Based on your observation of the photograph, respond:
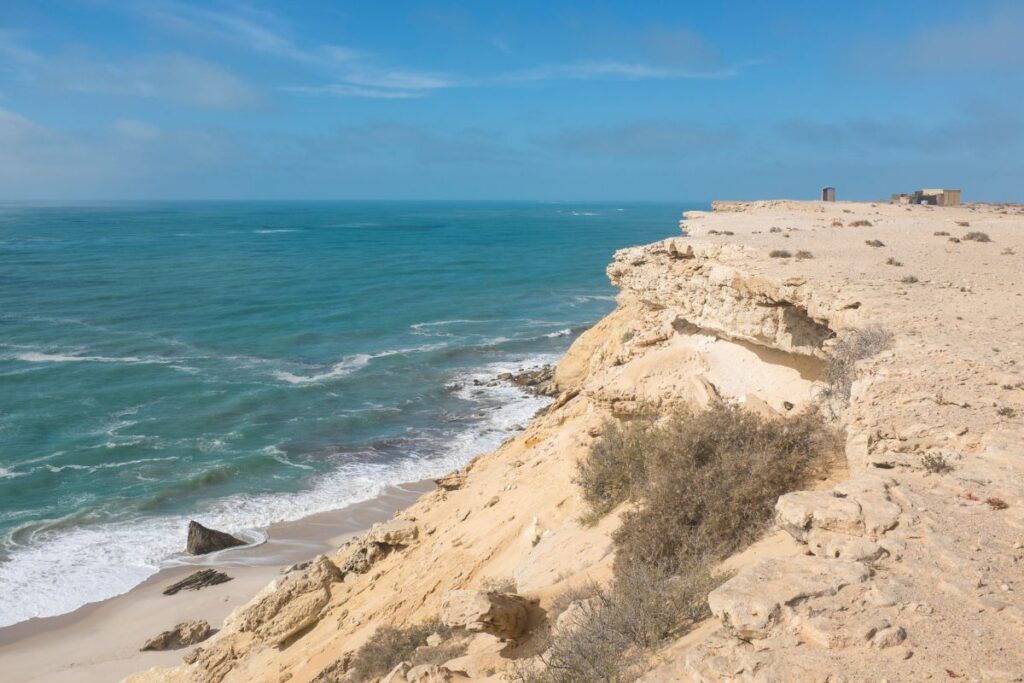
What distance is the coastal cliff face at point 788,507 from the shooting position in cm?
415

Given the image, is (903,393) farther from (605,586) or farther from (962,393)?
(605,586)

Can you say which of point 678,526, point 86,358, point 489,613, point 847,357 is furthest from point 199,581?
point 86,358

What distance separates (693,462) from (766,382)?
14.3ft

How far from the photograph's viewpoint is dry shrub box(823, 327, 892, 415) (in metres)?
7.79

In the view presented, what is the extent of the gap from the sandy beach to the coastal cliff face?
3.40 meters

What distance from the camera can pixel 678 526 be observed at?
21.4ft

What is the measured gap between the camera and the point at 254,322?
1497 inches

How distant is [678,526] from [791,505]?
1462 mm

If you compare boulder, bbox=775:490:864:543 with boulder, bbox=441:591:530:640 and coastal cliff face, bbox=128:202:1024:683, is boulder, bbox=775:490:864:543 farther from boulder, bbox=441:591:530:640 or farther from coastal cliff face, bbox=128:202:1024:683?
boulder, bbox=441:591:530:640

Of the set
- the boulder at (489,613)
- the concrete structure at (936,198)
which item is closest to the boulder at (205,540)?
the boulder at (489,613)

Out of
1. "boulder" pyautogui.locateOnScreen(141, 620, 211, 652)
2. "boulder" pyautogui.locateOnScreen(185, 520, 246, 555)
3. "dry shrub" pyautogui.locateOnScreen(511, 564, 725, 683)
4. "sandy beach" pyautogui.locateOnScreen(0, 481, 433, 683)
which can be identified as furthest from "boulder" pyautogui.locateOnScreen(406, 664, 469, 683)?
"boulder" pyautogui.locateOnScreen(185, 520, 246, 555)

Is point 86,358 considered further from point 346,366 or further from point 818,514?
point 818,514

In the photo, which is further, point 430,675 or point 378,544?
point 378,544

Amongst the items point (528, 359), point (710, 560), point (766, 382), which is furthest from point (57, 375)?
point (710, 560)
